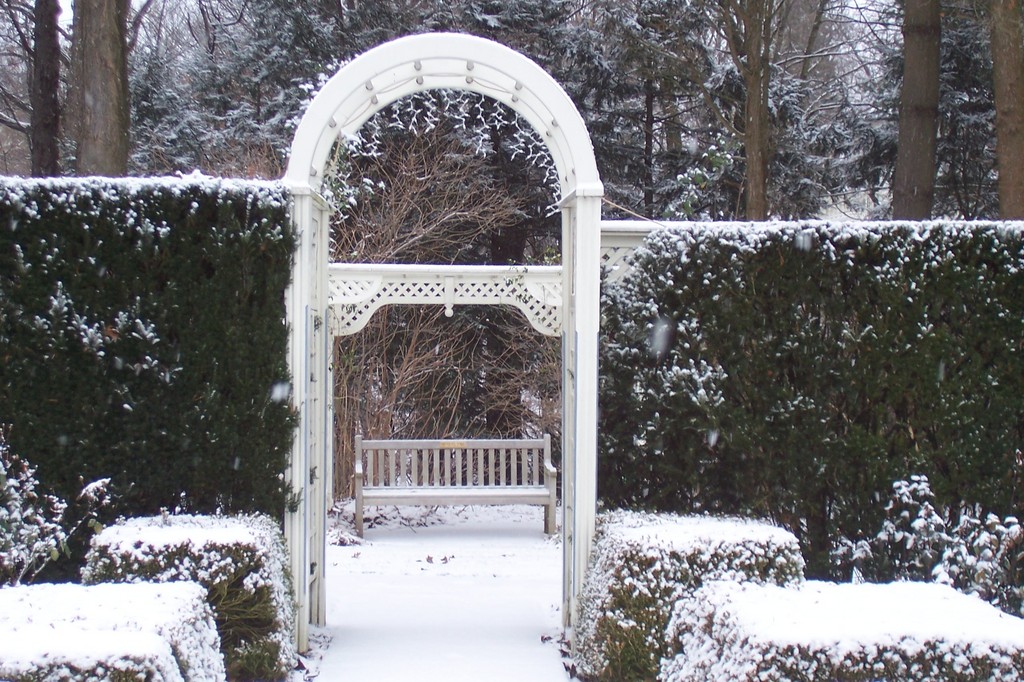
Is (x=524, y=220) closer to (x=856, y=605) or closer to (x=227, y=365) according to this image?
(x=227, y=365)

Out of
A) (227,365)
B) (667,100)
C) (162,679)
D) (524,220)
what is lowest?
(162,679)

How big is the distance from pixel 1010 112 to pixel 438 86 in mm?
5770

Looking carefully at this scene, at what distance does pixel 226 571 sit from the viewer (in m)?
4.38

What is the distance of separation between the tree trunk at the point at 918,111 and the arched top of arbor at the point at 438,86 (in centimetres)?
647

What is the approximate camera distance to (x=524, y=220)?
12945 millimetres

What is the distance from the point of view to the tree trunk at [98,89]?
8.30m

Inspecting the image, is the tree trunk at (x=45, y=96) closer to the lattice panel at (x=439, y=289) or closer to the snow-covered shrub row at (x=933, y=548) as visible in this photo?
the lattice panel at (x=439, y=289)

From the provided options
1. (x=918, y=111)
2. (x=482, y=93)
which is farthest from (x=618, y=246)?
(x=918, y=111)

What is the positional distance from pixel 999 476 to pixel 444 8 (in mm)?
9808

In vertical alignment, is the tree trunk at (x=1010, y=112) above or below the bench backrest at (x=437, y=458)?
above

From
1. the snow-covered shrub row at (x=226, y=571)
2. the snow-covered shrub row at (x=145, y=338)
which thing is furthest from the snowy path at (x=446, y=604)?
the snow-covered shrub row at (x=145, y=338)

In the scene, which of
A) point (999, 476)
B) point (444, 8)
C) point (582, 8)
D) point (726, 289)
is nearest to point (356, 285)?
point (726, 289)

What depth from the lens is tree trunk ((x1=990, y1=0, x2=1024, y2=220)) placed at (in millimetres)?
8352

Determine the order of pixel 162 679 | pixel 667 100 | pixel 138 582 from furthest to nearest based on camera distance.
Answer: pixel 667 100, pixel 138 582, pixel 162 679
